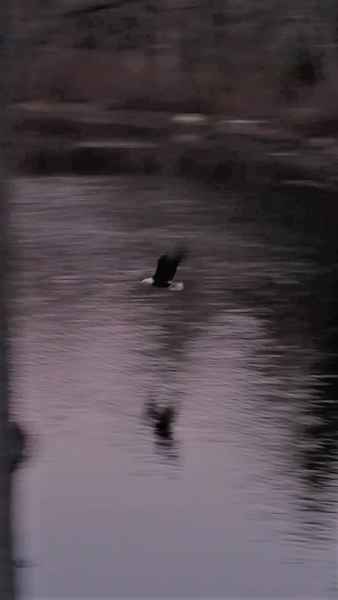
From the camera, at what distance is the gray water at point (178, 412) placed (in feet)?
21.5

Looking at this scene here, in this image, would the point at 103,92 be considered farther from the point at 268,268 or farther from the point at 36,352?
the point at 268,268

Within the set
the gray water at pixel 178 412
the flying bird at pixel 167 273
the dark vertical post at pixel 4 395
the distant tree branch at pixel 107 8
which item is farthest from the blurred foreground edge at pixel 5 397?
the flying bird at pixel 167 273

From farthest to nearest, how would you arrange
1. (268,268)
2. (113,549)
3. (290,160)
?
(268,268), (113,549), (290,160)

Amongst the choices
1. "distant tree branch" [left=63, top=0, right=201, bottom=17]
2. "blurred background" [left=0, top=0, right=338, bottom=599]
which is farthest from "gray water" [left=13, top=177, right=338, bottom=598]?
"distant tree branch" [left=63, top=0, right=201, bottom=17]

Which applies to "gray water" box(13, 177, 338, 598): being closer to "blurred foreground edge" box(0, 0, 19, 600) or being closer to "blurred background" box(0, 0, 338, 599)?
"blurred background" box(0, 0, 338, 599)

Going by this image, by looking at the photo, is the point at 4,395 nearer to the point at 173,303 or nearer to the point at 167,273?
the point at 173,303

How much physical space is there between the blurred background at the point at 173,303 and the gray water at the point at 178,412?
25 millimetres

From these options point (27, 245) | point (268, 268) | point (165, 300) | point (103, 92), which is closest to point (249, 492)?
point (103, 92)

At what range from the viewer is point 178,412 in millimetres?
9312

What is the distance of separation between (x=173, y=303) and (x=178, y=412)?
418cm

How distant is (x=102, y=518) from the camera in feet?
23.4

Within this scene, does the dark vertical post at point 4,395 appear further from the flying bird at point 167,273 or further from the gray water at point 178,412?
the flying bird at point 167,273

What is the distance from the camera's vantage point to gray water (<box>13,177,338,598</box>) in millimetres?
6562

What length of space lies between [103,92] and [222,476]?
5.29 meters
